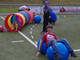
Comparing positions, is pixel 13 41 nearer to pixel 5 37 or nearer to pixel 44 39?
pixel 5 37

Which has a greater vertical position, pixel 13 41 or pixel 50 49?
pixel 50 49

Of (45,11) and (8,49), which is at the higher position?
(45,11)

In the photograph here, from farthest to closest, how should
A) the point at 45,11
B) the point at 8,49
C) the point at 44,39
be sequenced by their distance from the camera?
1. the point at 45,11
2. the point at 8,49
3. the point at 44,39

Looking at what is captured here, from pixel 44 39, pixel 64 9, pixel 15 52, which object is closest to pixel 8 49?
pixel 15 52

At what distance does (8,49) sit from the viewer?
6594 millimetres

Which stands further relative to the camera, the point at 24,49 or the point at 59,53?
the point at 24,49

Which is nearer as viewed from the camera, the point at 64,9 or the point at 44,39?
the point at 44,39

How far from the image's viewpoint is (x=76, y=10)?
63.6 feet

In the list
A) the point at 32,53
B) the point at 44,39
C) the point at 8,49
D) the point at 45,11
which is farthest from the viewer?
the point at 45,11

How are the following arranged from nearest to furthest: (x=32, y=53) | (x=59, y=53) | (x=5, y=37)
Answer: (x=59, y=53) → (x=32, y=53) → (x=5, y=37)

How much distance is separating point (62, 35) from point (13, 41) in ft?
8.95

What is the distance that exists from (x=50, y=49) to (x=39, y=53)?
0.85m

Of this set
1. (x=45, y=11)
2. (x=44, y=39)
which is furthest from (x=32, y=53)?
(x=45, y=11)

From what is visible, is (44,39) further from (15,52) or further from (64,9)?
(64,9)
